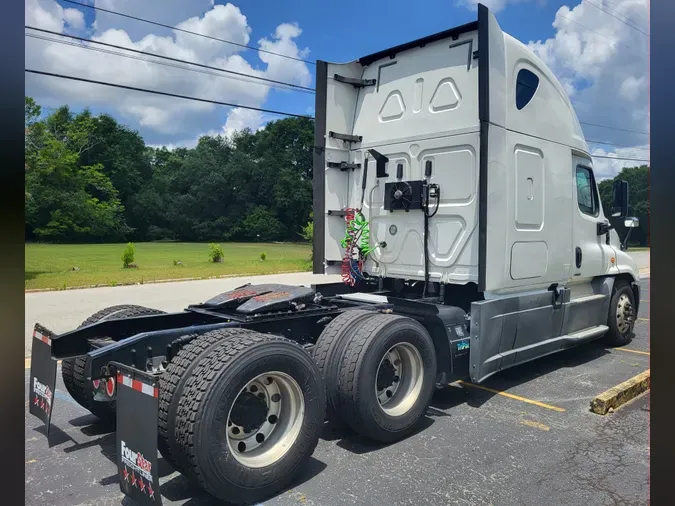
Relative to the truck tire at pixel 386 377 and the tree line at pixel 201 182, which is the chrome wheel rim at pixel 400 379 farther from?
the tree line at pixel 201 182

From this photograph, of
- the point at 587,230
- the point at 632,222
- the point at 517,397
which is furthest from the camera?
the point at 632,222

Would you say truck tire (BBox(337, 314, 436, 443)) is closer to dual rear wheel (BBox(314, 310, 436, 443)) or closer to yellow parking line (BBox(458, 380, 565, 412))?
dual rear wheel (BBox(314, 310, 436, 443))

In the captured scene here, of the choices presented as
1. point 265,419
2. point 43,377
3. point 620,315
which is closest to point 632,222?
point 620,315

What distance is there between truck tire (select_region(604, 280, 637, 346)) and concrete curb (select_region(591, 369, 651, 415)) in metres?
2.14

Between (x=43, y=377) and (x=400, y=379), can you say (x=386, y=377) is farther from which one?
(x=43, y=377)

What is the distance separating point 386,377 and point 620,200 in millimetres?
4804

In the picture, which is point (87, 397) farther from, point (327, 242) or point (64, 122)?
point (64, 122)

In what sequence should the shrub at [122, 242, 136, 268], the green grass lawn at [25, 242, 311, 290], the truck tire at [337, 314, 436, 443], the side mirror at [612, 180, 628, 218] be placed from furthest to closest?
the shrub at [122, 242, 136, 268], the green grass lawn at [25, 242, 311, 290], the side mirror at [612, 180, 628, 218], the truck tire at [337, 314, 436, 443]

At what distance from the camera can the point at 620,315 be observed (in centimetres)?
785

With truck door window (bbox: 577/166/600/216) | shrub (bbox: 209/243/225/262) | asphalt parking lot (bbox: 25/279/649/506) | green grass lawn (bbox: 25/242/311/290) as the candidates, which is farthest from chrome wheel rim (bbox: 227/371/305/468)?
shrub (bbox: 209/243/225/262)

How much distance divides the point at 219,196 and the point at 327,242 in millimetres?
52915

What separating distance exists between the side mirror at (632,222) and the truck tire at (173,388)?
20.3ft

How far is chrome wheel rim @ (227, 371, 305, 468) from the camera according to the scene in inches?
141

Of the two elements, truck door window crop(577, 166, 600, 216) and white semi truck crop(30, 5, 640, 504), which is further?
truck door window crop(577, 166, 600, 216)
